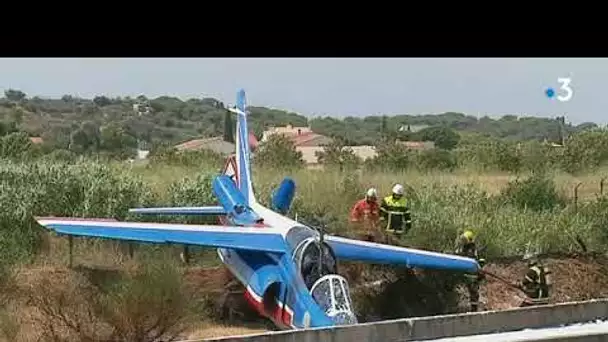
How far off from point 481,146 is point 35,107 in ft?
50.6

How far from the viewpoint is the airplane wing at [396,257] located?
13.9 m

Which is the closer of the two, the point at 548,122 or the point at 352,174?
the point at 352,174

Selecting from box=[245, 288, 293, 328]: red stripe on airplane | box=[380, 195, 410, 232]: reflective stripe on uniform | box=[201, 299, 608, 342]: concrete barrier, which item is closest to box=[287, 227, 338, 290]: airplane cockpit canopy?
box=[245, 288, 293, 328]: red stripe on airplane

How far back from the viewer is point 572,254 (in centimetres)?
1809

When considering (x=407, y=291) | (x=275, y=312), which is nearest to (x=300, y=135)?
(x=407, y=291)

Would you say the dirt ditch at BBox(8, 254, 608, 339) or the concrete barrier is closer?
the concrete barrier

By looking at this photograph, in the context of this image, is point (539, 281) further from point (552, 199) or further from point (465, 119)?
point (465, 119)

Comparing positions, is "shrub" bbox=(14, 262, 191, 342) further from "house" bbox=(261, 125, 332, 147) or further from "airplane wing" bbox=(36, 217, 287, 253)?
"house" bbox=(261, 125, 332, 147)

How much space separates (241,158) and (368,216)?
3625 millimetres

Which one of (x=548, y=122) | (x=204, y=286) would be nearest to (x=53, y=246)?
(x=204, y=286)

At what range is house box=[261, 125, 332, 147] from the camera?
36438mm

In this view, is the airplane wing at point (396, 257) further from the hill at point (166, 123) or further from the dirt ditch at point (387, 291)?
→ the hill at point (166, 123)

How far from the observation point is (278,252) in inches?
506
